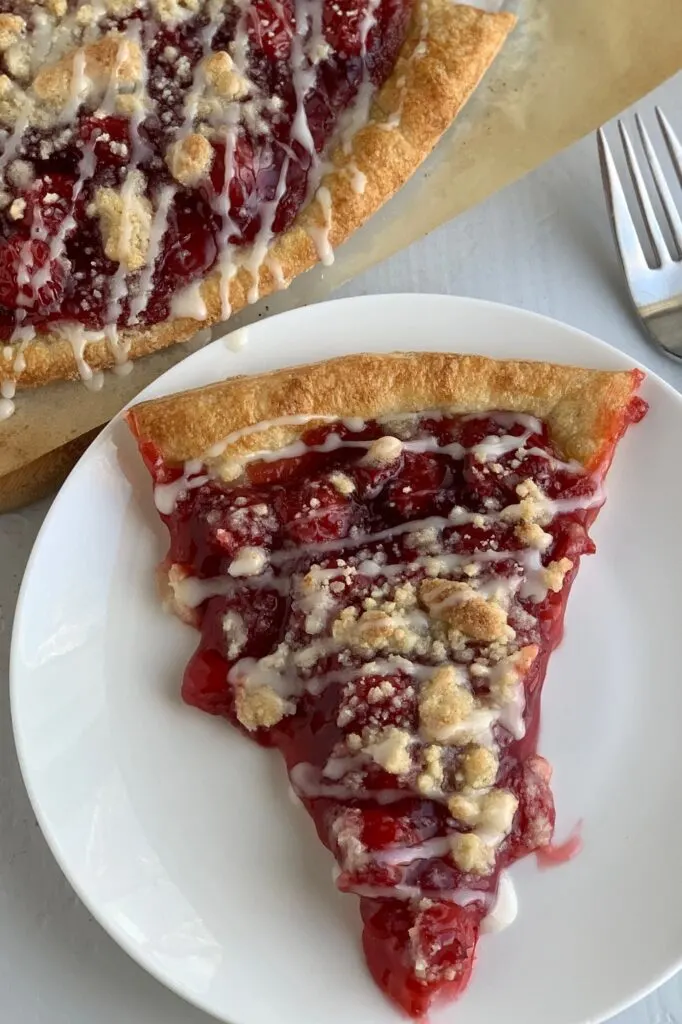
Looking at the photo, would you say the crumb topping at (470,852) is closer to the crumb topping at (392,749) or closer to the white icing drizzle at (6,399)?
the crumb topping at (392,749)

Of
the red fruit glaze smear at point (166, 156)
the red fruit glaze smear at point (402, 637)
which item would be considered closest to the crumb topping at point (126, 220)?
the red fruit glaze smear at point (166, 156)

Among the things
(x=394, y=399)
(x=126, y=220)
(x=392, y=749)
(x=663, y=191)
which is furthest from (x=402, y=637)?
(x=663, y=191)

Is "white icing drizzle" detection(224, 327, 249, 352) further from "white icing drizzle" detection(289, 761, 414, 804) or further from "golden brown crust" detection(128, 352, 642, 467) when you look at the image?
"white icing drizzle" detection(289, 761, 414, 804)

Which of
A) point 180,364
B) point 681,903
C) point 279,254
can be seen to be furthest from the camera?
point 279,254

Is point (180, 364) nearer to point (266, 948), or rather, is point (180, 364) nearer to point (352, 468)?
point (352, 468)

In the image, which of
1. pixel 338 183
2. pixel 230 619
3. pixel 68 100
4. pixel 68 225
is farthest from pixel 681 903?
pixel 68 100

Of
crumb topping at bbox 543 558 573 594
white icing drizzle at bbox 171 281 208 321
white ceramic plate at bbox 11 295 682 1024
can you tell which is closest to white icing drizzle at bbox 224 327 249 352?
white ceramic plate at bbox 11 295 682 1024

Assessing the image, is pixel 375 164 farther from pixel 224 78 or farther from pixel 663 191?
pixel 663 191
